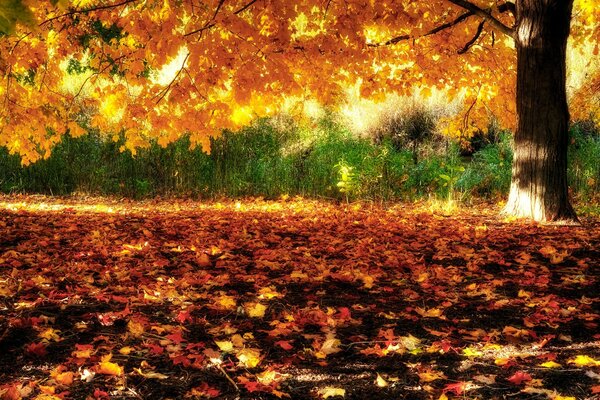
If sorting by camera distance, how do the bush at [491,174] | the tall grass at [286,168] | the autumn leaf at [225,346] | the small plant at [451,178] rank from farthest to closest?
the bush at [491,174] → the tall grass at [286,168] → the small plant at [451,178] → the autumn leaf at [225,346]

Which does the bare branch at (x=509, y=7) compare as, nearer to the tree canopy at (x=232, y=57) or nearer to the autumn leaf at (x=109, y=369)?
the tree canopy at (x=232, y=57)

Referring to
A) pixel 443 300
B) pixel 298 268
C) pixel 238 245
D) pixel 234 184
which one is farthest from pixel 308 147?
A: pixel 443 300

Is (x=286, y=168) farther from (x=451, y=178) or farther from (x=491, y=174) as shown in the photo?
(x=491, y=174)

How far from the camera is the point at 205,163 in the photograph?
1093 centimetres

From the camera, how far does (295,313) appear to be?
326 cm

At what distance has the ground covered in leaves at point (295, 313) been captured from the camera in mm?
2342

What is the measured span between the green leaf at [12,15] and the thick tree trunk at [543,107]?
5.83 metres

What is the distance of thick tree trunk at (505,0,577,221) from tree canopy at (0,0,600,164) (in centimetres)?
46

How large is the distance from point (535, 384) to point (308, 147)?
956cm

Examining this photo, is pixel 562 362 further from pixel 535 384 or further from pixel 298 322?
pixel 298 322

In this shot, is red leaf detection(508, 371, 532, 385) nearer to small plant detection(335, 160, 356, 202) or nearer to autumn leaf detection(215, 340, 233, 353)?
autumn leaf detection(215, 340, 233, 353)

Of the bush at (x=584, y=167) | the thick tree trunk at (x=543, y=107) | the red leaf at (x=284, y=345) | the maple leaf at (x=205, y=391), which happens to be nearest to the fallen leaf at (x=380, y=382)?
the red leaf at (x=284, y=345)

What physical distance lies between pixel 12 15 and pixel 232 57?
14.0 feet

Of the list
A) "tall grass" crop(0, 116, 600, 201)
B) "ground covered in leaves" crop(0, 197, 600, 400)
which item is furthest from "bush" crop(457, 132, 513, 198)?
"ground covered in leaves" crop(0, 197, 600, 400)
